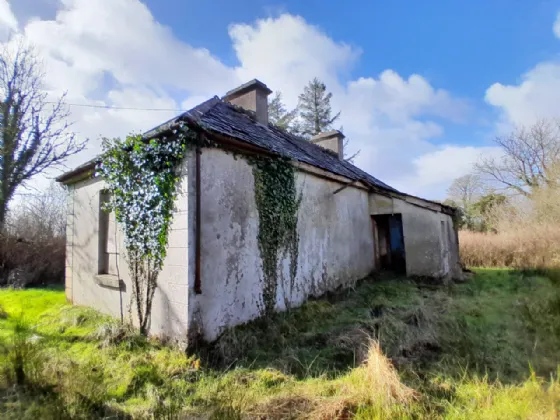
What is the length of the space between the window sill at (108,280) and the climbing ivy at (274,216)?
331cm

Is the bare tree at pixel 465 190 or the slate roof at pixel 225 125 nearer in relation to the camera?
the slate roof at pixel 225 125

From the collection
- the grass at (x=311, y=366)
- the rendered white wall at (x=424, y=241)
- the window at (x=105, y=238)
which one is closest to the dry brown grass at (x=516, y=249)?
the rendered white wall at (x=424, y=241)

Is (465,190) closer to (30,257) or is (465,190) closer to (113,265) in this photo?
(113,265)

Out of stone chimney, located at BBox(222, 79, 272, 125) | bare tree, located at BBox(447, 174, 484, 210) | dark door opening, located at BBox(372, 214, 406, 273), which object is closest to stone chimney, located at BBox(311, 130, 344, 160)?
dark door opening, located at BBox(372, 214, 406, 273)

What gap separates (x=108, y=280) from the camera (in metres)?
6.79

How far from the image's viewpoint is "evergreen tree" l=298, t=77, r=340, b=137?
31.2m

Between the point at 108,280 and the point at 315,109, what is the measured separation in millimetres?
28944

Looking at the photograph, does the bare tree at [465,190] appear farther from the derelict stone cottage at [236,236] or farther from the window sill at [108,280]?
the window sill at [108,280]

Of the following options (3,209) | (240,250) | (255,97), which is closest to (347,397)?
(240,250)

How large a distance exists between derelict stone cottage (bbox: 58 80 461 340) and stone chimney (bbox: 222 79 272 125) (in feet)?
0.12

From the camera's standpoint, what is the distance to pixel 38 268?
12547 mm

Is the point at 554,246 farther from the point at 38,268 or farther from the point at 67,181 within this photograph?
the point at 38,268

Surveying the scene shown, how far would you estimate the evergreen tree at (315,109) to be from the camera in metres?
31.2

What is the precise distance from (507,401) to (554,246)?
13604 mm
